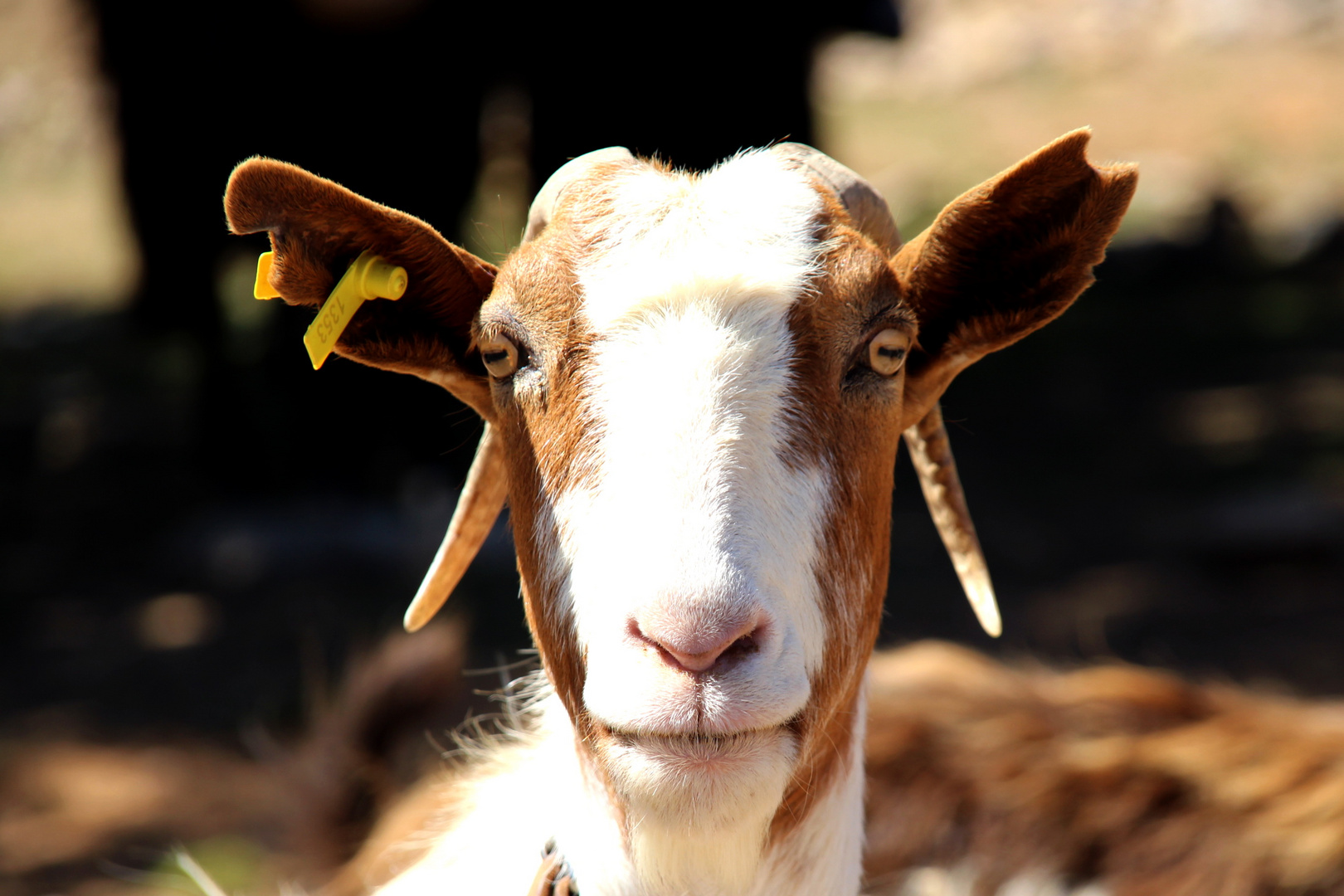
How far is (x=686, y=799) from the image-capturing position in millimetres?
2000

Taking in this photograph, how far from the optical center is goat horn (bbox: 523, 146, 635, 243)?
2459mm

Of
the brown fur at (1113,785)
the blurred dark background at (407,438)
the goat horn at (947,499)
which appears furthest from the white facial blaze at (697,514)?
the blurred dark background at (407,438)

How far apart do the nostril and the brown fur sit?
2.21 meters

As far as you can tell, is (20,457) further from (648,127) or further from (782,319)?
(782,319)

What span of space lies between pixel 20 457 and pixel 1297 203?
1631 cm

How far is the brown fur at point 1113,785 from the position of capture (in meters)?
3.59

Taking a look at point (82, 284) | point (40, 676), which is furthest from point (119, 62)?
point (82, 284)

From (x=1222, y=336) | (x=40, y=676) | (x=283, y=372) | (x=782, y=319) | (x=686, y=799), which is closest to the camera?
(x=686, y=799)

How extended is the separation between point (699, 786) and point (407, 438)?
26.3 ft

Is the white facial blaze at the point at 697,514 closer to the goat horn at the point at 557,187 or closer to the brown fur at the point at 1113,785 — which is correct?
the goat horn at the point at 557,187

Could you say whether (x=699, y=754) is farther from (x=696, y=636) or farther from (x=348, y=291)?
(x=348, y=291)

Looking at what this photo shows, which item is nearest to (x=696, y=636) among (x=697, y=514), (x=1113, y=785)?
(x=697, y=514)

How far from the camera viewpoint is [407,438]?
970 centimetres

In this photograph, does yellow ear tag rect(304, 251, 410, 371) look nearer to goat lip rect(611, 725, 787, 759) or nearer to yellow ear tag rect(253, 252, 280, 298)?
yellow ear tag rect(253, 252, 280, 298)
